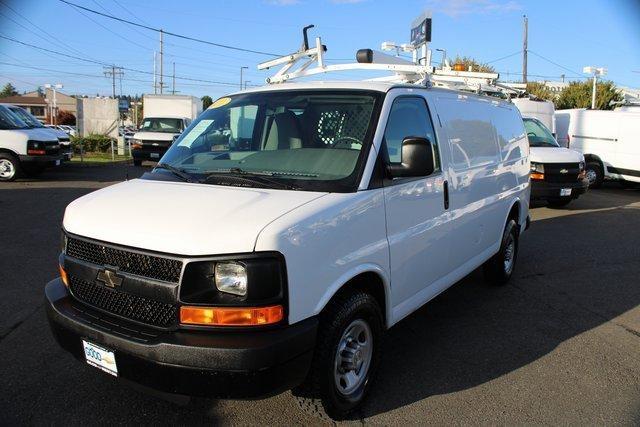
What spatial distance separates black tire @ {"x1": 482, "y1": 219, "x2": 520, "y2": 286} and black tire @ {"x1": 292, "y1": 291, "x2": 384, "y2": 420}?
9.87ft

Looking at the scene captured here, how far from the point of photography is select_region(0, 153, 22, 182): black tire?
14000 mm

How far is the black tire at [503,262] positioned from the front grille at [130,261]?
421 centimetres

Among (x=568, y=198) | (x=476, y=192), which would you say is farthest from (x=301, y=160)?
(x=568, y=198)

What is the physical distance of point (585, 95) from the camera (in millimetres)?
38344

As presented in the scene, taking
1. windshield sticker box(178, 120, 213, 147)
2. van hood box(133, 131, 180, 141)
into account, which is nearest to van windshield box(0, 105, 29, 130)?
van hood box(133, 131, 180, 141)

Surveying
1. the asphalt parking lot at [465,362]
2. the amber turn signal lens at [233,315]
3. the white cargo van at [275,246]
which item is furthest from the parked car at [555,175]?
the amber turn signal lens at [233,315]

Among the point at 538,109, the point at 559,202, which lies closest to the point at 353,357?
the point at 559,202

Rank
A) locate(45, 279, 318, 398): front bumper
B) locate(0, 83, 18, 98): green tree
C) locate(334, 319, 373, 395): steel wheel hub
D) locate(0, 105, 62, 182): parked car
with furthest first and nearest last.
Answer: locate(0, 83, 18, 98): green tree, locate(0, 105, 62, 182): parked car, locate(334, 319, 373, 395): steel wheel hub, locate(45, 279, 318, 398): front bumper

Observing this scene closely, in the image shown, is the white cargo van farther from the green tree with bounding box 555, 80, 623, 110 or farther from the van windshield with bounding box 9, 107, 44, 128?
the green tree with bounding box 555, 80, 623, 110

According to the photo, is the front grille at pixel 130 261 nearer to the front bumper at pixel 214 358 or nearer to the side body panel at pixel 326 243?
the front bumper at pixel 214 358

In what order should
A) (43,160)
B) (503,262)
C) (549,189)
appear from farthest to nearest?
(43,160) < (549,189) < (503,262)

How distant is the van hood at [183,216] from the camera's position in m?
2.58

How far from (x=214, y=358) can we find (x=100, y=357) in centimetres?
76

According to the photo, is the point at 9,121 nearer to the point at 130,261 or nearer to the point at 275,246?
the point at 130,261
